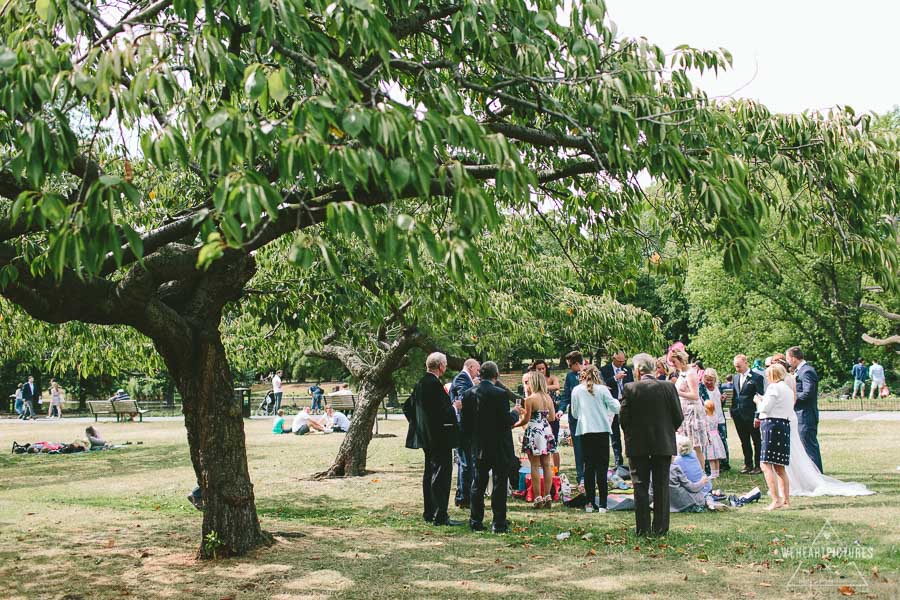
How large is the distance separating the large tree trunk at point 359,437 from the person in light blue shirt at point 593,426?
5.64 metres

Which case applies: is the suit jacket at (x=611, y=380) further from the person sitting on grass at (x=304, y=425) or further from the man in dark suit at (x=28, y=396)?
the man in dark suit at (x=28, y=396)

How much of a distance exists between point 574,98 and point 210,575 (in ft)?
17.1

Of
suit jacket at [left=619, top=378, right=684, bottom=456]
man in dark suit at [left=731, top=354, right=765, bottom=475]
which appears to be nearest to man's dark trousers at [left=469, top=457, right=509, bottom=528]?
suit jacket at [left=619, top=378, right=684, bottom=456]

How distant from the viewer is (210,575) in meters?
7.47

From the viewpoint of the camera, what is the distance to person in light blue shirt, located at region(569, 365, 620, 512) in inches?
422

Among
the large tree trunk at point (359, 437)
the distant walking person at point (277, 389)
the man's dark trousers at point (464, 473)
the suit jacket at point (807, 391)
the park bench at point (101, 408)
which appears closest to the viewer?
the man's dark trousers at point (464, 473)

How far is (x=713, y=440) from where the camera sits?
13180 mm

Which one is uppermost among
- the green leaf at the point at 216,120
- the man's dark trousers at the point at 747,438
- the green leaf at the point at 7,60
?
the green leaf at the point at 7,60

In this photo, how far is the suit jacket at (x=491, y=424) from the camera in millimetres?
9773

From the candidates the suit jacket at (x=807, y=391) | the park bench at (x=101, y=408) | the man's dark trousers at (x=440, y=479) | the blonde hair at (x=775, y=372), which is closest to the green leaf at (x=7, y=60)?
the man's dark trousers at (x=440, y=479)

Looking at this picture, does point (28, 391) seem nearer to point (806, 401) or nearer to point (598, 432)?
point (598, 432)

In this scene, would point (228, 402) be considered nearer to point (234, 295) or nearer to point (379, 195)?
point (234, 295)

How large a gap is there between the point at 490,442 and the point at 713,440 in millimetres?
5073

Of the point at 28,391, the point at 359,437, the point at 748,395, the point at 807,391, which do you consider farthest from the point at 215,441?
the point at 28,391
